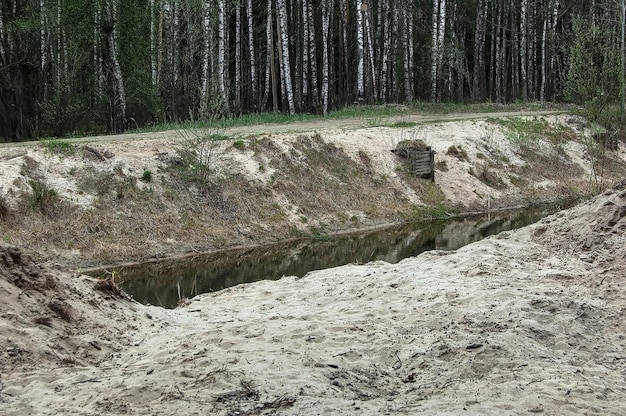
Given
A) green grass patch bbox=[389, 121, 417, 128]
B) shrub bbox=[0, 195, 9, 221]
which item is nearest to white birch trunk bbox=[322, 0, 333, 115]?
green grass patch bbox=[389, 121, 417, 128]

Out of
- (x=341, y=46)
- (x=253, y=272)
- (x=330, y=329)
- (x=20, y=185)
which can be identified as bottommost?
(x=253, y=272)

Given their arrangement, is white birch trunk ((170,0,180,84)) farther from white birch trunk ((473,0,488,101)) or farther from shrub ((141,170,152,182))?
white birch trunk ((473,0,488,101))

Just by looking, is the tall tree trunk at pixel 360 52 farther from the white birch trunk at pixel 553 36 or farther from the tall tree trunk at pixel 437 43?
the white birch trunk at pixel 553 36

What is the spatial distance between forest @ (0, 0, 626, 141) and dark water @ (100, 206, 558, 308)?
15.4 ft

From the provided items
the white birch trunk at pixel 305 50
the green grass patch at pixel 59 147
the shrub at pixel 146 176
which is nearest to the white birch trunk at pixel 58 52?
the green grass patch at pixel 59 147

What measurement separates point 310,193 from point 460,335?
14543 millimetres

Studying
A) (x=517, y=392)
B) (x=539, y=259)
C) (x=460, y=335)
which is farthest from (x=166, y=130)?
(x=517, y=392)

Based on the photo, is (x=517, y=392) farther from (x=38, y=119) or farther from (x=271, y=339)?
(x=38, y=119)

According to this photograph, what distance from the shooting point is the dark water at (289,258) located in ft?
45.8

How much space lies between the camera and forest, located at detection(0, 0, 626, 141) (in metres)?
25.2

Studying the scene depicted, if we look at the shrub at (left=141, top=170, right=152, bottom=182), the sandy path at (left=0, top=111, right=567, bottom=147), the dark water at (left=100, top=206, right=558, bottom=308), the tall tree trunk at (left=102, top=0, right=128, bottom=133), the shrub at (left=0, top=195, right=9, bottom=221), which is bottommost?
the dark water at (left=100, top=206, right=558, bottom=308)

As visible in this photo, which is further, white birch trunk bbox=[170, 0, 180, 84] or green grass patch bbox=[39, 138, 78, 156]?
white birch trunk bbox=[170, 0, 180, 84]

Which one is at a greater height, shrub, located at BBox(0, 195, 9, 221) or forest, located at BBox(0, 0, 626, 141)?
forest, located at BBox(0, 0, 626, 141)

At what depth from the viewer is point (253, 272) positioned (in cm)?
1518
